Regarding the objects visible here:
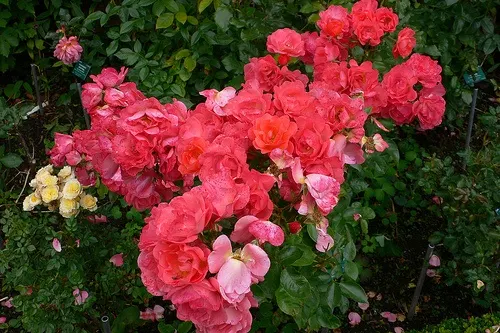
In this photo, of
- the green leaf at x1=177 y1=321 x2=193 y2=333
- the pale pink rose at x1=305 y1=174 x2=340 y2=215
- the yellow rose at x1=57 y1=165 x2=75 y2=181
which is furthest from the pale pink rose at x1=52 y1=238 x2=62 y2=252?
the pale pink rose at x1=305 y1=174 x2=340 y2=215

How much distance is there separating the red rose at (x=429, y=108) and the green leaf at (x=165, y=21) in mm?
1260

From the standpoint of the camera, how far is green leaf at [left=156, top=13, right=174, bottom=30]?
2.60 m

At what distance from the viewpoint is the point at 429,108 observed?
1854 mm

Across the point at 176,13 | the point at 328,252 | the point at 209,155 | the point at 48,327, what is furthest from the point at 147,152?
the point at 176,13

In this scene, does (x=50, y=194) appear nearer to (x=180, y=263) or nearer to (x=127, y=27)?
(x=180, y=263)

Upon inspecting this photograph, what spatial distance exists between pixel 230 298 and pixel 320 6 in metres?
1.79

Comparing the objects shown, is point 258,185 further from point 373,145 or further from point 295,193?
point 373,145

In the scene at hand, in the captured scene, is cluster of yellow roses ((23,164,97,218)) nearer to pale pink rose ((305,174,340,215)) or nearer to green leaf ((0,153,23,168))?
green leaf ((0,153,23,168))

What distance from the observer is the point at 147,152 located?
4.61ft

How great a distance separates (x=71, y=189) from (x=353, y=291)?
37.8 inches

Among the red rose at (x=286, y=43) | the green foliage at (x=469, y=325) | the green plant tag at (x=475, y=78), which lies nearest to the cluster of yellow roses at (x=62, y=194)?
the red rose at (x=286, y=43)

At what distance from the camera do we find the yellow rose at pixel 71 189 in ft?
6.19

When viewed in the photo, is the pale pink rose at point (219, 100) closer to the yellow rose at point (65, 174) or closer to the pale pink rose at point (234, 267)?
the pale pink rose at point (234, 267)

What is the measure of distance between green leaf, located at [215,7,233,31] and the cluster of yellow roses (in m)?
0.91
